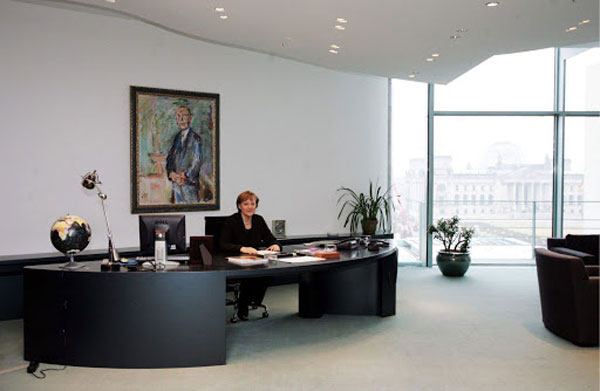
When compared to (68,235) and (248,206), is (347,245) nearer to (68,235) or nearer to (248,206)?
(248,206)

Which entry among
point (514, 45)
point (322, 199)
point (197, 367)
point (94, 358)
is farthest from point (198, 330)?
point (514, 45)

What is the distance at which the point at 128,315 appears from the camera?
4.43m

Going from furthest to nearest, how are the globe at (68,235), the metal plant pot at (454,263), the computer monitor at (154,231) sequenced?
the metal plant pot at (454,263)
the computer monitor at (154,231)
the globe at (68,235)

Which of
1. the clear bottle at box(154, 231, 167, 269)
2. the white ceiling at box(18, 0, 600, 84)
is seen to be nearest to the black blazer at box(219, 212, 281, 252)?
the clear bottle at box(154, 231, 167, 269)

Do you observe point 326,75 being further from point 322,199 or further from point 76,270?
point 76,270

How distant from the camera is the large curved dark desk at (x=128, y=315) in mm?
4426

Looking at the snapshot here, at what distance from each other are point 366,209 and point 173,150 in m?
3.37

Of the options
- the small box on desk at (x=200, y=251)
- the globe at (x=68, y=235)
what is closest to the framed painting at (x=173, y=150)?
the globe at (x=68, y=235)

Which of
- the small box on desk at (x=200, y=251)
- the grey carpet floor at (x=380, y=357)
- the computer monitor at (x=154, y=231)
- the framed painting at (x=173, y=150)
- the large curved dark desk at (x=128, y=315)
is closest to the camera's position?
the grey carpet floor at (x=380, y=357)

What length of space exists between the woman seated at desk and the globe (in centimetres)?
139

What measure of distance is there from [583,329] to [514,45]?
3650 mm

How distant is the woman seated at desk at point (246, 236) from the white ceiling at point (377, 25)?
1920 millimetres

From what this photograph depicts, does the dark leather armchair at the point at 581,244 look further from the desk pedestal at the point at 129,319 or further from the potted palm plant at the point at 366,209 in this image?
the desk pedestal at the point at 129,319

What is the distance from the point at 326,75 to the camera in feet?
29.0
